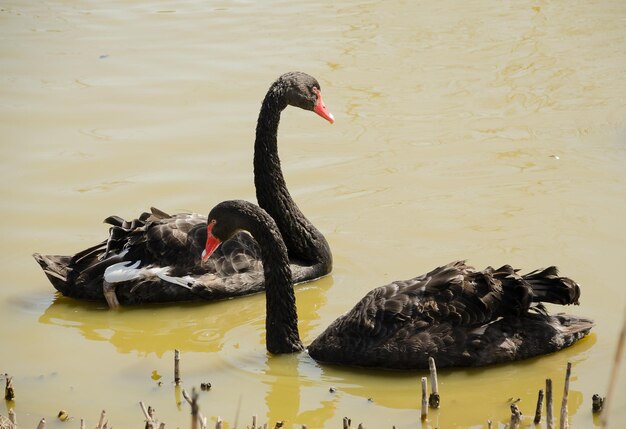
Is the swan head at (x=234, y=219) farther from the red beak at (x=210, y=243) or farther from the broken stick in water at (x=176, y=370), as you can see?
the broken stick in water at (x=176, y=370)

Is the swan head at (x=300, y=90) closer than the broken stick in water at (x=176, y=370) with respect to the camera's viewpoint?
No

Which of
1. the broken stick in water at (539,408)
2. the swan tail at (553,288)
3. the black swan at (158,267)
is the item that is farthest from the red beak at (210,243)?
the broken stick in water at (539,408)

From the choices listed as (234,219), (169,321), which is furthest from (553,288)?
(169,321)

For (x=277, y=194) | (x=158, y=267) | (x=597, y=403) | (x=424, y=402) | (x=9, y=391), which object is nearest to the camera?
(x=424, y=402)

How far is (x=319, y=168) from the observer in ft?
31.2

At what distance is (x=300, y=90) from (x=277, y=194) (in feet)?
2.42

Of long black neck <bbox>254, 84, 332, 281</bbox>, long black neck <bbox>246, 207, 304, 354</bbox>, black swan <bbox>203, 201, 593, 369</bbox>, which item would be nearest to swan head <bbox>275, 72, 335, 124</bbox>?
long black neck <bbox>254, 84, 332, 281</bbox>

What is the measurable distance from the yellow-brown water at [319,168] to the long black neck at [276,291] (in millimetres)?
108

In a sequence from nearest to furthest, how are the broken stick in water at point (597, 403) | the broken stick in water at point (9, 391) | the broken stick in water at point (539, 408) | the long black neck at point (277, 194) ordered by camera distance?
the broken stick in water at point (539, 408)
the broken stick in water at point (597, 403)
the broken stick in water at point (9, 391)
the long black neck at point (277, 194)

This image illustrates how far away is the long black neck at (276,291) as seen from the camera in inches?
251

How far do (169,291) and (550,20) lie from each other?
7.48 metres

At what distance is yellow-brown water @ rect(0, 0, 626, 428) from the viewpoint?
6105 millimetres

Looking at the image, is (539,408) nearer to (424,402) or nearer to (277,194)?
(424,402)

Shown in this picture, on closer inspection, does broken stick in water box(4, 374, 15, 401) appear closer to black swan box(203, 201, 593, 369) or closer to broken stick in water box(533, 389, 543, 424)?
black swan box(203, 201, 593, 369)
